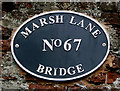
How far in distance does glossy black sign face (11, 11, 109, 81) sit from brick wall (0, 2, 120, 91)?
0.07 m

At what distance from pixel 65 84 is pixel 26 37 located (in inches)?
23.3

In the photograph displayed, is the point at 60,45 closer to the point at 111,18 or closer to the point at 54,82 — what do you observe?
the point at 54,82

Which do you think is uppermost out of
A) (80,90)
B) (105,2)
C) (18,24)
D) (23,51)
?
(105,2)

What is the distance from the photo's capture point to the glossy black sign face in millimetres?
3295

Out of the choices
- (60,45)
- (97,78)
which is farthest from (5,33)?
(97,78)

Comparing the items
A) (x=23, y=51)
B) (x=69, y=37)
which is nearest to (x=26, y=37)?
(x=23, y=51)

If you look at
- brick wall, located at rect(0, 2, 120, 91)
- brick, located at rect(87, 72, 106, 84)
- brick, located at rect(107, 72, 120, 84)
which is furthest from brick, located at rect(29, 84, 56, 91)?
brick, located at rect(107, 72, 120, 84)

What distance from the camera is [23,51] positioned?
11.0ft

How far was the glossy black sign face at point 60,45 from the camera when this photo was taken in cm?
329

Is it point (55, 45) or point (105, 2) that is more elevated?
point (105, 2)

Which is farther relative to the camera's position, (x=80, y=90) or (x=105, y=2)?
(x=105, y=2)

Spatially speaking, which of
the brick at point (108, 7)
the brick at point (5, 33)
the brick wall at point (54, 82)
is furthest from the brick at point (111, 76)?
the brick at point (5, 33)

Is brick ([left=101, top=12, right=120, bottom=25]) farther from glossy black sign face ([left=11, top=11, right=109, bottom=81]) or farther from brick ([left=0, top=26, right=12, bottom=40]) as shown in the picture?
brick ([left=0, top=26, right=12, bottom=40])

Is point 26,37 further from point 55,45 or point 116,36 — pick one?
point 116,36
